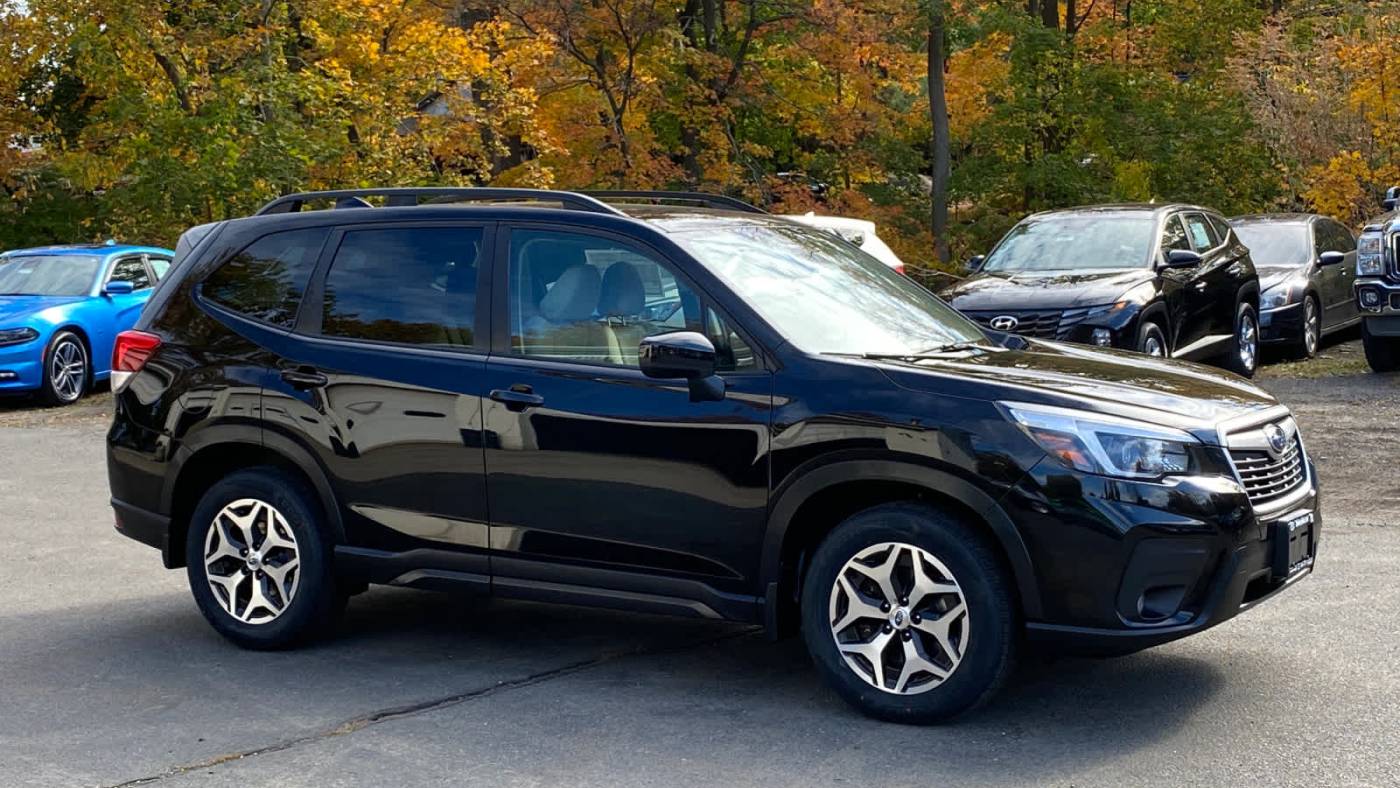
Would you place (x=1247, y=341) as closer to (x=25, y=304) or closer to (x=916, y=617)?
(x=916, y=617)

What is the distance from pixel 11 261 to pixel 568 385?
15621 mm

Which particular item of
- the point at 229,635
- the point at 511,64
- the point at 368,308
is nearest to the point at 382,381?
the point at 368,308

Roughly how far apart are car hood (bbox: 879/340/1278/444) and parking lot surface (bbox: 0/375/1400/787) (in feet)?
3.31

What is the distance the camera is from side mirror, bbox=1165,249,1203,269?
14.2 meters

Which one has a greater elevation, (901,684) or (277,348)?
(277,348)

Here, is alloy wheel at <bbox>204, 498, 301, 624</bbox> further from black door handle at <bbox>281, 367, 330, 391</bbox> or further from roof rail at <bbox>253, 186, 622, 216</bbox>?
roof rail at <bbox>253, 186, 622, 216</bbox>

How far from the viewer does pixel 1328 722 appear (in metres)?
5.50

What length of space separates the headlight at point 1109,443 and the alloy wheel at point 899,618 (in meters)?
0.54

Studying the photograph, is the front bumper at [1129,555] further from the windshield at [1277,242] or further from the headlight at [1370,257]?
the windshield at [1277,242]

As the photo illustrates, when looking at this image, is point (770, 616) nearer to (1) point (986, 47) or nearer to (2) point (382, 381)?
(2) point (382, 381)

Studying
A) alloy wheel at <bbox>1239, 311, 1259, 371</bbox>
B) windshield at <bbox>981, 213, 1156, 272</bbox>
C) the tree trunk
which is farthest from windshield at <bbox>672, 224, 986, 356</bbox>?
the tree trunk

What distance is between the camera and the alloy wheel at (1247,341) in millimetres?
15984

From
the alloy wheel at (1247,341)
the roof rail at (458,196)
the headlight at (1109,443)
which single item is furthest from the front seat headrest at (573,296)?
the alloy wheel at (1247,341)

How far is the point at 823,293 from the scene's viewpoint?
6.38 meters
